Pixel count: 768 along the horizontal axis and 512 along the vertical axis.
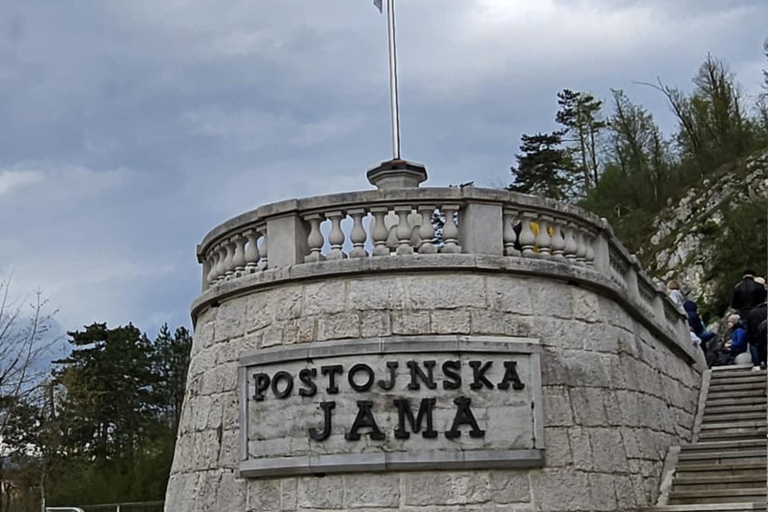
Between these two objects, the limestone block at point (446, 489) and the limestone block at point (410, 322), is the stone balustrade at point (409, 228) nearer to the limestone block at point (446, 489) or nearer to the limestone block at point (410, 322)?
the limestone block at point (410, 322)

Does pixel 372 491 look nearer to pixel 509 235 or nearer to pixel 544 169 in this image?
pixel 509 235

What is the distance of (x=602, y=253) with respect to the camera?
1040 cm

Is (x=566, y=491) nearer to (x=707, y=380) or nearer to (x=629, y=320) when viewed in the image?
(x=629, y=320)

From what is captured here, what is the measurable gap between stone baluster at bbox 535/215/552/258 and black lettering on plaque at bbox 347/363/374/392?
211cm

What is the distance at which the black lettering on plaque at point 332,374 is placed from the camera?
8.69m

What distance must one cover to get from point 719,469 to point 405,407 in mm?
4195

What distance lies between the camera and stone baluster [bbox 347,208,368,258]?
914cm

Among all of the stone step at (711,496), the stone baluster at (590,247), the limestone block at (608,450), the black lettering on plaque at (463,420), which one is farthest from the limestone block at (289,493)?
the stone step at (711,496)

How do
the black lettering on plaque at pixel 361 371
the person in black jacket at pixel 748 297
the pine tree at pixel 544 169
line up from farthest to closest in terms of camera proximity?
the pine tree at pixel 544 169
the person in black jacket at pixel 748 297
the black lettering on plaque at pixel 361 371

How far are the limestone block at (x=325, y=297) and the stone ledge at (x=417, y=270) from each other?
76 mm

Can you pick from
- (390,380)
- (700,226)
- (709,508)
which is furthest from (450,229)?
(700,226)

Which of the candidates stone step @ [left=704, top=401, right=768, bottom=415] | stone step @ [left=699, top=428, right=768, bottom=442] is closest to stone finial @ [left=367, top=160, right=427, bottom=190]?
stone step @ [left=699, top=428, right=768, bottom=442]

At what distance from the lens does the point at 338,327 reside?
8.95 meters

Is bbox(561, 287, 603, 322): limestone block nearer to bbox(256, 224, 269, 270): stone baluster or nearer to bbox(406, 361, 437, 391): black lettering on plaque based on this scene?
bbox(406, 361, 437, 391): black lettering on plaque
